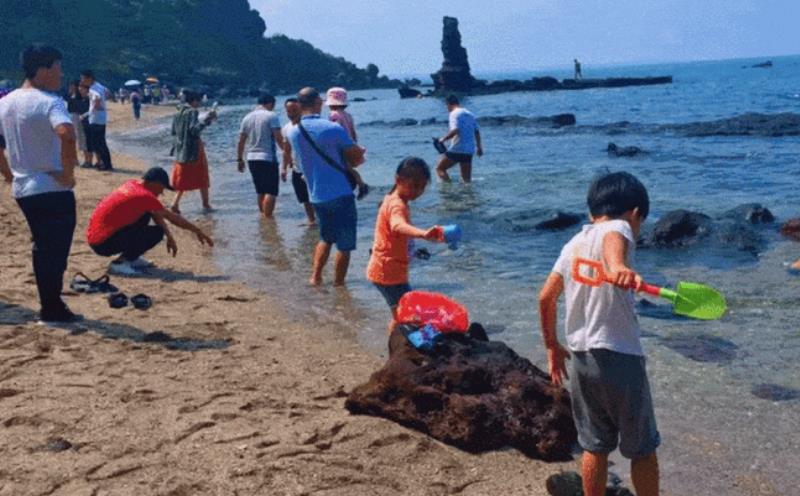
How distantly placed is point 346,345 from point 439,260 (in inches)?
143

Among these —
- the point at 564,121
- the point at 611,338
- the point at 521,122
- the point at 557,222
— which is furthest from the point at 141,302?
the point at 521,122

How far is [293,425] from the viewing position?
4613 mm

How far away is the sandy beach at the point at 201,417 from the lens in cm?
403

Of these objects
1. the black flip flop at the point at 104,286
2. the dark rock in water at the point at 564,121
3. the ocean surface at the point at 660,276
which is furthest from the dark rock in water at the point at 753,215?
the dark rock in water at the point at 564,121

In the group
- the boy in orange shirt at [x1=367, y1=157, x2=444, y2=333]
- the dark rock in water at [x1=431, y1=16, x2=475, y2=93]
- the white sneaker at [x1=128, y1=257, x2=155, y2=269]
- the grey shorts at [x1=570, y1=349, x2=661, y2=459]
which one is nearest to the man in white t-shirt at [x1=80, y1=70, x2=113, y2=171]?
the white sneaker at [x1=128, y1=257, x2=155, y2=269]

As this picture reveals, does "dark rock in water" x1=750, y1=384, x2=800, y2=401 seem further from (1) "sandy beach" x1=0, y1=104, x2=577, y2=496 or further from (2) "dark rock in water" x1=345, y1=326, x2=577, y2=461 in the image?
(1) "sandy beach" x1=0, y1=104, x2=577, y2=496


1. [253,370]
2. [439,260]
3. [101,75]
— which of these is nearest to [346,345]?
[253,370]

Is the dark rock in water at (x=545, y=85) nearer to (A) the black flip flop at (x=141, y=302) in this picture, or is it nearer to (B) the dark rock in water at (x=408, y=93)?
(B) the dark rock in water at (x=408, y=93)

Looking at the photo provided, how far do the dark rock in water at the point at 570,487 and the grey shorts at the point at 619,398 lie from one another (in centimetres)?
42

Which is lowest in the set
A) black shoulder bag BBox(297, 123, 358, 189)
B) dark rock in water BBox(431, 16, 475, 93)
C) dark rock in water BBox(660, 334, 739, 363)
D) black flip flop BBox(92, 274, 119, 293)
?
dark rock in water BBox(660, 334, 739, 363)

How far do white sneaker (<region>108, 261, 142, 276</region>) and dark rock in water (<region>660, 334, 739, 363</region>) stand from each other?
5.25 meters

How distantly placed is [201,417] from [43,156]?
8.58 feet

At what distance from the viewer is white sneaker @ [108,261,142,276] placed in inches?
336

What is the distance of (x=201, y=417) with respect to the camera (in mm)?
4672
